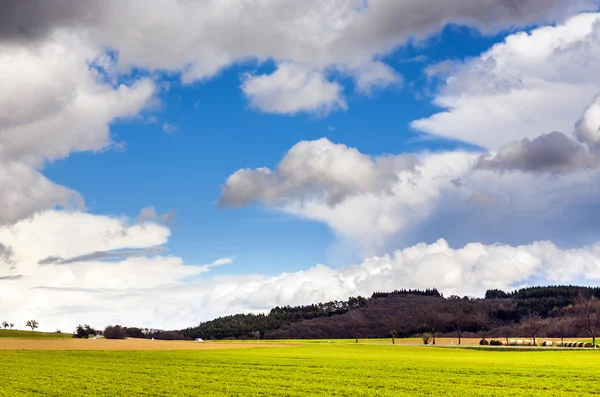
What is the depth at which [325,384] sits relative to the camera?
4572 centimetres

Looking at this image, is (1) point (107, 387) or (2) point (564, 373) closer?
(1) point (107, 387)

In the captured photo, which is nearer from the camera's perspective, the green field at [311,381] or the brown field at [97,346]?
the green field at [311,381]

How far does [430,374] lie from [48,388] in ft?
106

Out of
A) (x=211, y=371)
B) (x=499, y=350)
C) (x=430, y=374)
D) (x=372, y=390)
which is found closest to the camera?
(x=372, y=390)

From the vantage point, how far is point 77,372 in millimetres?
58344

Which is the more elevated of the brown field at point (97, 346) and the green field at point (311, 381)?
the green field at point (311, 381)

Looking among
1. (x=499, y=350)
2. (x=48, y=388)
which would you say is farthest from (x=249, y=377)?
(x=499, y=350)

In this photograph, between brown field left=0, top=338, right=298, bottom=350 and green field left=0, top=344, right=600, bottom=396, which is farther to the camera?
brown field left=0, top=338, right=298, bottom=350

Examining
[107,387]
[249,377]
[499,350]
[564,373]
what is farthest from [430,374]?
[499,350]

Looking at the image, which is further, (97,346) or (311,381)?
(97,346)

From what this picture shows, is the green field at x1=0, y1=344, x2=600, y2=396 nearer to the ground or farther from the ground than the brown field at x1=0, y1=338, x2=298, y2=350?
farther from the ground

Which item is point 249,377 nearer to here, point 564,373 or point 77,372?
point 77,372

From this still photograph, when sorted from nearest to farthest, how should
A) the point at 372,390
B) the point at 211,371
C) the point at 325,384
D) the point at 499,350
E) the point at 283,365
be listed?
1. the point at 372,390
2. the point at 325,384
3. the point at 211,371
4. the point at 283,365
5. the point at 499,350

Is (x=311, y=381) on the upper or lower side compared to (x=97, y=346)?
upper
